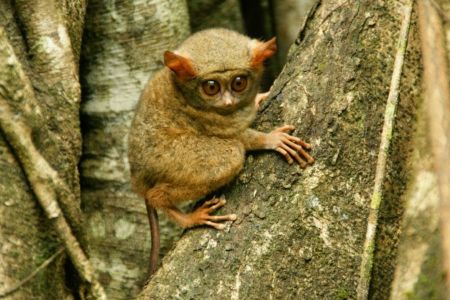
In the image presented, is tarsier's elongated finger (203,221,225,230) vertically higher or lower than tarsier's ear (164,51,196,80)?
lower

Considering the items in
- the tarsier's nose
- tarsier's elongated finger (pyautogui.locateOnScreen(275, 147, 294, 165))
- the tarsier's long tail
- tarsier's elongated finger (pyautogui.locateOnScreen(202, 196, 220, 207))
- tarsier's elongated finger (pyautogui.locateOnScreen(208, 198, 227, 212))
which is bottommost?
the tarsier's long tail

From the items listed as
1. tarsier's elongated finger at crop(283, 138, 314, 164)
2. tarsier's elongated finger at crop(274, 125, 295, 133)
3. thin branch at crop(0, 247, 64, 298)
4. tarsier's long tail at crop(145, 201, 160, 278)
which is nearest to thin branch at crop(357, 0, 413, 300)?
tarsier's elongated finger at crop(283, 138, 314, 164)

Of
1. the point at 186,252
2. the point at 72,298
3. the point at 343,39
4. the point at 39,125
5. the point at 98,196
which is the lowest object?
the point at 98,196

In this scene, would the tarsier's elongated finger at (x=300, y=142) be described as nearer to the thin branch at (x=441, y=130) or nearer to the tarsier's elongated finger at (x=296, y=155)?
the tarsier's elongated finger at (x=296, y=155)

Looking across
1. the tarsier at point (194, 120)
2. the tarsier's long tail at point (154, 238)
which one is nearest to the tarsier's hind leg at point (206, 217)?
the tarsier at point (194, 120)

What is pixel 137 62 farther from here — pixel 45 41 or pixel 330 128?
pixel 330 128

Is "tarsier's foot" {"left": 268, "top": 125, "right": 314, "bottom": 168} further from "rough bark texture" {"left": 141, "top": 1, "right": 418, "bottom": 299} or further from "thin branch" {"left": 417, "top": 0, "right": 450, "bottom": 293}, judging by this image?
"thin branch" {"left": 417, "top": 0, "right": 450, "bottom": 293}

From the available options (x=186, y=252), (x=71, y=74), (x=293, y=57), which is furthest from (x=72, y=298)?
(x=293, y=57)
